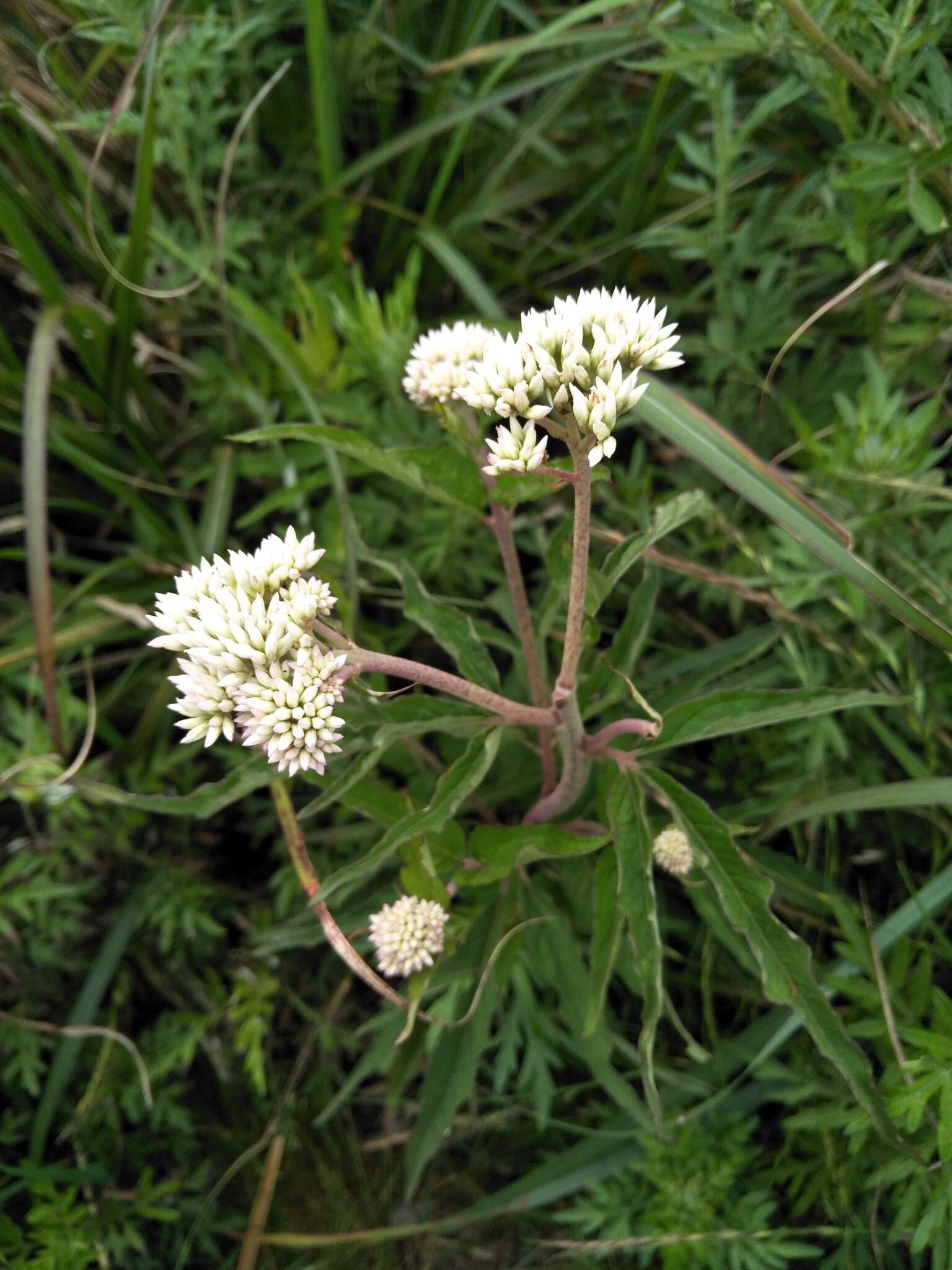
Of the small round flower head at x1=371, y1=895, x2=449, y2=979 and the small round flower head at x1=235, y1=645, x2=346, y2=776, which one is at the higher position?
the small round flower head at x1=235, y1=645, x2=346, y2=776

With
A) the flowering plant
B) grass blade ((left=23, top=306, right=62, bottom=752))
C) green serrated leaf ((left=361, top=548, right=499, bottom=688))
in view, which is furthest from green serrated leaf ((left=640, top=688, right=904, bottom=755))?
grass blade ((left=23, top=306, right=62, bottom=752))

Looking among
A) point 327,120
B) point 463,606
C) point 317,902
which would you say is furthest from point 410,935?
point 327,120

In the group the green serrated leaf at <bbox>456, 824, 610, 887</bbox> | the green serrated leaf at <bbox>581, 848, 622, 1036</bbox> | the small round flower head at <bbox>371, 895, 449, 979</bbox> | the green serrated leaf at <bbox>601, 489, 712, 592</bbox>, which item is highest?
the green serrated leaf at <bbox>601, 489, 712, 592</bbox>

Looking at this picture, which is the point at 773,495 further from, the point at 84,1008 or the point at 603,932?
the point at 84,1008

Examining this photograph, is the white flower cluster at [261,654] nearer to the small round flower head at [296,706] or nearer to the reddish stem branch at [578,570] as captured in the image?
the small round flower head at [296,706]

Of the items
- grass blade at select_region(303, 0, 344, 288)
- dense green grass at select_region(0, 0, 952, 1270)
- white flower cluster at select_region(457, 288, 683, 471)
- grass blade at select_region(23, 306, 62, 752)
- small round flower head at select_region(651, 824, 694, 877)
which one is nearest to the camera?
white flower cluster at select_region(457, 288, 683, 471)

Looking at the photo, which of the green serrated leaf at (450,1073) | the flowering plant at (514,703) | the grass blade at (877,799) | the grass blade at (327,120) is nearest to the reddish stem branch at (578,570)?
the flowering plant at (514,703)

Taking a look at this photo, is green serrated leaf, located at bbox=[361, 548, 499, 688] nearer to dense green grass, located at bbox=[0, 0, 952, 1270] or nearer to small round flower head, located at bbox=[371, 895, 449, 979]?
dense green grass, located at bbox=[0, 0, 952, 1270]
